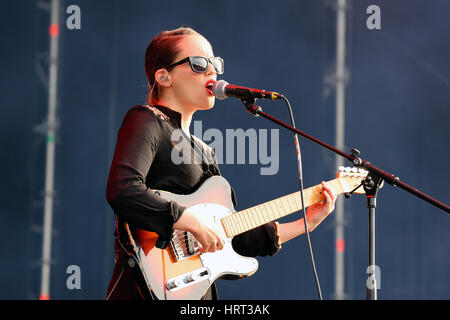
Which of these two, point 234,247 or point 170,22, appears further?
point 170,22

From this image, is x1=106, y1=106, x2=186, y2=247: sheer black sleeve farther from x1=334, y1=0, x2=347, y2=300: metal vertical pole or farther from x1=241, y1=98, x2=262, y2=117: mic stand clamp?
x1=334, y1=0, x2=347, y2=300: metal vertical pole

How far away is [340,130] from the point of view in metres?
5.21

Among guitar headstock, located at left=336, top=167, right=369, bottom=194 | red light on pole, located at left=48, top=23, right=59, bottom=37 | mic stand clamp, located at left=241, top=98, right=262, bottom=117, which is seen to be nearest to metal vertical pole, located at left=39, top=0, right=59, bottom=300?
red light on pole, located at left=48, top=23, right=59, bottom=37

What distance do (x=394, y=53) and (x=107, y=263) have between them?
3097 millimetres

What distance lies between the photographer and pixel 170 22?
502 cm

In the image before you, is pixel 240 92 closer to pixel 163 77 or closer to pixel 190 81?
pixel 190 81

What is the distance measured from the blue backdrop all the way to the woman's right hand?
9.24 ft

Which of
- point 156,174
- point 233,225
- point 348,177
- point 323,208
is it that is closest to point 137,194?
point 156,174

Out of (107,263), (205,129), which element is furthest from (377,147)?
(107,263)

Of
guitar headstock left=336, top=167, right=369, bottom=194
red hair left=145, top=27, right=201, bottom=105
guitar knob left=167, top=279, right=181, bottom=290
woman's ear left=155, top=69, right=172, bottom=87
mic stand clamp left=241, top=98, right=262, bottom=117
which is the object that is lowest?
guitar knob left=167, top=279, right=181, bottom=290

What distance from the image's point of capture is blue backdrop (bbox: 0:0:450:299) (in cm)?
485

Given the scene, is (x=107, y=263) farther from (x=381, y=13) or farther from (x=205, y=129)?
(x=381, y=13)
